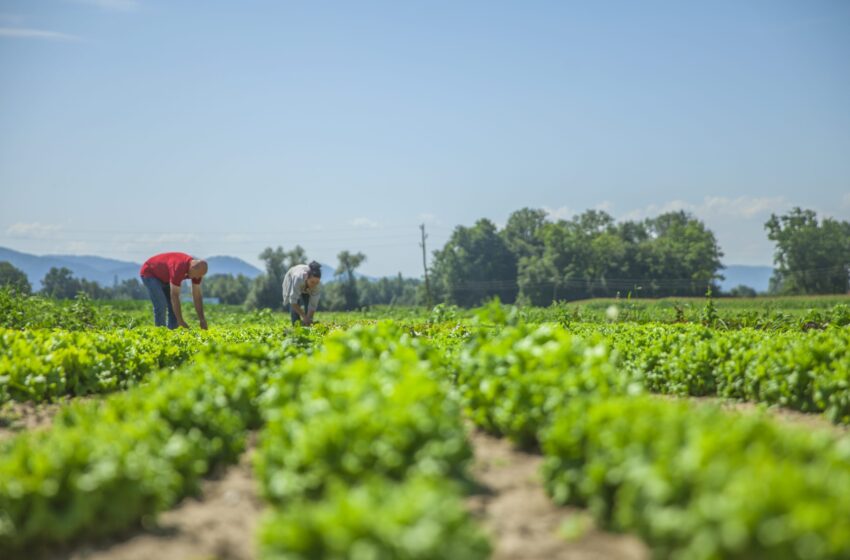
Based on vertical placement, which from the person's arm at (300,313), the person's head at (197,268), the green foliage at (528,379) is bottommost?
the green foliage at (528,379)

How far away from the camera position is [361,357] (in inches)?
235

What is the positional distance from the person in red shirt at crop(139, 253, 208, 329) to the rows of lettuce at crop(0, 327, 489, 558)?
7293 mm

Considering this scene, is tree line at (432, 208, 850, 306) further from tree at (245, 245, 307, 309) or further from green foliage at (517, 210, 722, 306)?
tree at (245, 245, 307, 309)

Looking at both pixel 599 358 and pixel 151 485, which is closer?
pixel 151 485

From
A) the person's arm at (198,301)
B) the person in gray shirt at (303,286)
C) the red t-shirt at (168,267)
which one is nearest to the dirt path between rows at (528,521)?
the person in gray shirt at (303,286)

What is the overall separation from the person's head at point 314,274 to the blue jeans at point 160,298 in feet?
8.49

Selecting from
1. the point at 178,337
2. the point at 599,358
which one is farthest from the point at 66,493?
the point at 178,337

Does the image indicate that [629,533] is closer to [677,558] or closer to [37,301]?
[677,558]

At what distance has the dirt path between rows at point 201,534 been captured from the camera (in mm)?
3992

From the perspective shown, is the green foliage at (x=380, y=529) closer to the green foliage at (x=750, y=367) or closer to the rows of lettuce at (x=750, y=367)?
the rows of lettuce at (x=750, y=367)

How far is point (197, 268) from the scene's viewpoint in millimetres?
12297

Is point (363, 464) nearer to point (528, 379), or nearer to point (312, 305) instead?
point (528, 379)

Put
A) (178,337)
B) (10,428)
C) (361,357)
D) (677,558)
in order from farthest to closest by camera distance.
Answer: (178,337), (10,428), (361,357), (677,558)

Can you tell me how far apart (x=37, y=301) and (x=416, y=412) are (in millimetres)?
15260
